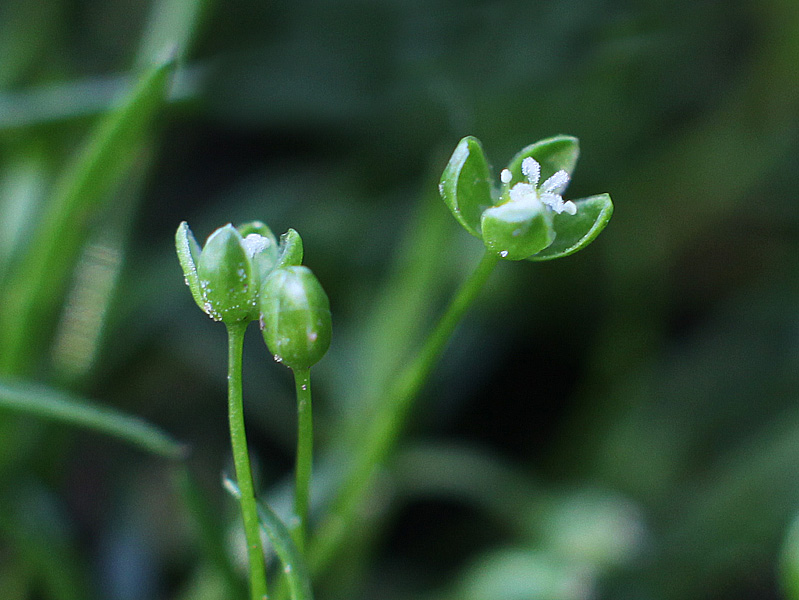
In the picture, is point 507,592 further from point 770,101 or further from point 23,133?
point 770,101

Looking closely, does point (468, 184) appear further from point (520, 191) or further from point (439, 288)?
point (439, 288)

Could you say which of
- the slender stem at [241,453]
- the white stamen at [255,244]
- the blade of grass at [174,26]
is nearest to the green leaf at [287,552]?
the slender stem at [241,453]

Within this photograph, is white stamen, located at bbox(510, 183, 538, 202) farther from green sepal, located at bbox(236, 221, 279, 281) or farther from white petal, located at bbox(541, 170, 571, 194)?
green sepal, located at bbox(236, 221, 279, 281)

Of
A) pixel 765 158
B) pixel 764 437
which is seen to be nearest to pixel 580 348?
pixel 764 437

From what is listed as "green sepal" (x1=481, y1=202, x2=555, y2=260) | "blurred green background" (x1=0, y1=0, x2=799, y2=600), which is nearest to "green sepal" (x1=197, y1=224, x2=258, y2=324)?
"green sepal" (x1=481, y1=202, x2=555, y2=260)

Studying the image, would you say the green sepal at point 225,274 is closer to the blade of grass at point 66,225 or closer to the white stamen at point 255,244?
the white stamen at point 255,244

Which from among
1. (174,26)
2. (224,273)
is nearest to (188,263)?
(224,273)
